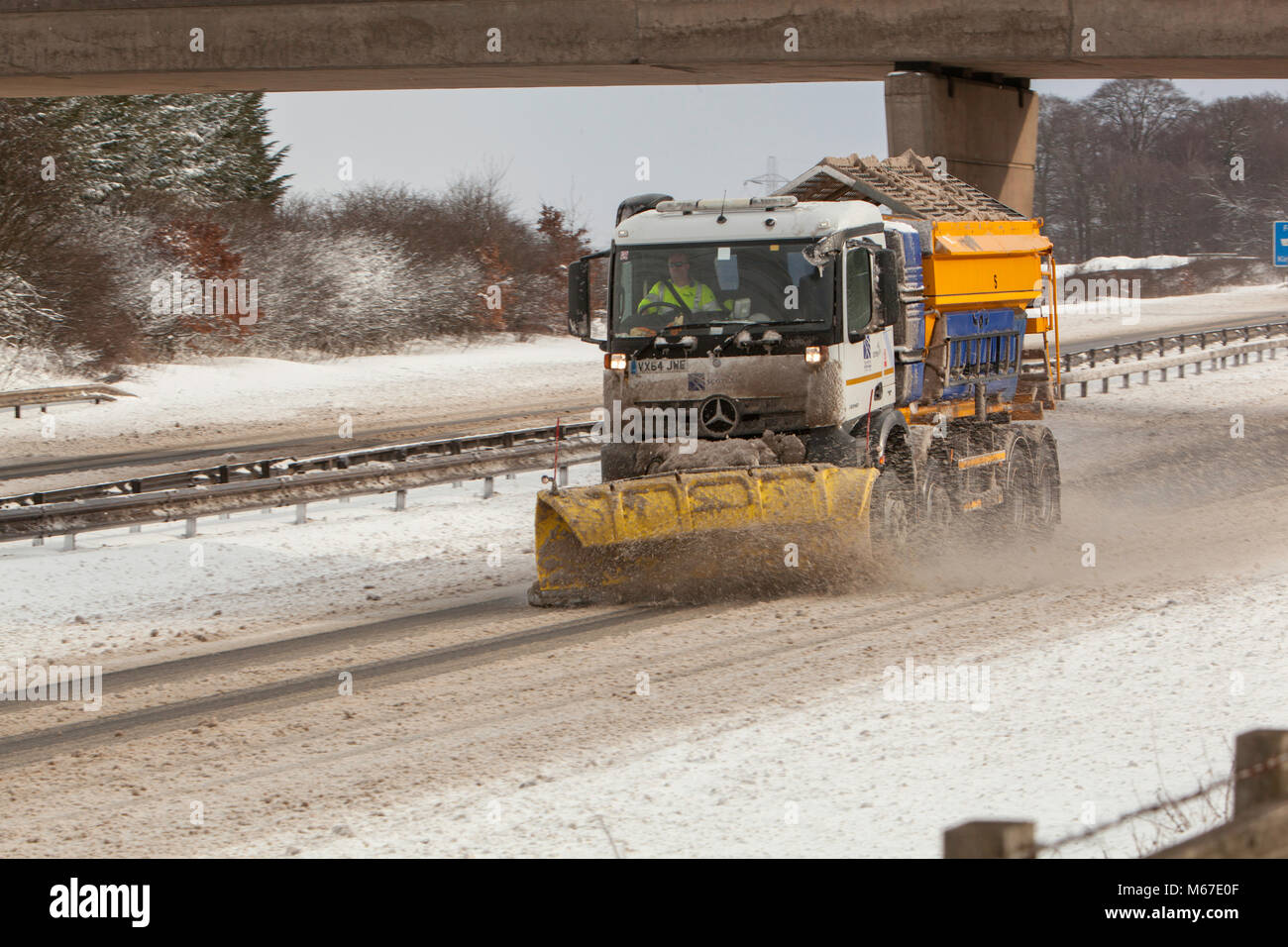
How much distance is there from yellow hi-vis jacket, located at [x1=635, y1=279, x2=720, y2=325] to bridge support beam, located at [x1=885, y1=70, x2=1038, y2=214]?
41.6 feet

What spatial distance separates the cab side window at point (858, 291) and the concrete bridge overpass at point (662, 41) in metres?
12.5

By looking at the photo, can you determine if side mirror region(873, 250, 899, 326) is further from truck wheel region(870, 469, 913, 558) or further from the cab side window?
truck wheel region(870, 469, 913, 558)

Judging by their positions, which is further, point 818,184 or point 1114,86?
point 1114,86

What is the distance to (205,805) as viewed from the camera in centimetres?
728

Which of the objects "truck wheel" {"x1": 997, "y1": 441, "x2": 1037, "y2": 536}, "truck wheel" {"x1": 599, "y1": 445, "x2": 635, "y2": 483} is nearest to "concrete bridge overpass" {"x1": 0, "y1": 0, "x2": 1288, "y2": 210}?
"truck wheel" {"x1": 997, "y1": 441, "x2": 1037, "y2": 536}

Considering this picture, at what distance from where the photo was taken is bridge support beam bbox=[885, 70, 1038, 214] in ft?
80.0

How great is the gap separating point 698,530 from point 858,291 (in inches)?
93.0

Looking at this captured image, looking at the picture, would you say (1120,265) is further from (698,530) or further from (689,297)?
(698,530)

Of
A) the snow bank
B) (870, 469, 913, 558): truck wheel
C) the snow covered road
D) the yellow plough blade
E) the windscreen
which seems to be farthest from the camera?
the snow bank

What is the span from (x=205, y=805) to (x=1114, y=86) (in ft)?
373

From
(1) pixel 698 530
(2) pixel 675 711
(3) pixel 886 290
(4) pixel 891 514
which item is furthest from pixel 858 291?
(2) pixel 675 711
